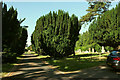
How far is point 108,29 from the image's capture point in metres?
21.3

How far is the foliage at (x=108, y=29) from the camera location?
20.6 meters

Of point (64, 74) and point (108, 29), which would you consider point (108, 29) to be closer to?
point (108, 29)

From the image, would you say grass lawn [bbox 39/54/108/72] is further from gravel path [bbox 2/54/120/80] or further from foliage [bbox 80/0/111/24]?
foliage [bbox 80/0/111/24]

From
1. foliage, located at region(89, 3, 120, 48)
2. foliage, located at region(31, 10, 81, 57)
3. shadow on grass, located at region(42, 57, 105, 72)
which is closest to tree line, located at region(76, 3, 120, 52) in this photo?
foliage, located at region(89, 3, 120, 48)

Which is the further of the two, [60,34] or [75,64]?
[60,34]

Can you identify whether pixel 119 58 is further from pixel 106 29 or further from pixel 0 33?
pixel 106 29

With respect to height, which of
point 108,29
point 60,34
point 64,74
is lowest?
point 64,74

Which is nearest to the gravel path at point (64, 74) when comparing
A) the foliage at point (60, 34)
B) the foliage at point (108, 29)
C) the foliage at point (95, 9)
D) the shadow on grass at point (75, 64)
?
the shadow on grass at point (75, 64)

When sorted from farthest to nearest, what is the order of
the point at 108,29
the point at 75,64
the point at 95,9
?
1. the point at 95,9
2. the point at 108,29
3. the point at 75,64

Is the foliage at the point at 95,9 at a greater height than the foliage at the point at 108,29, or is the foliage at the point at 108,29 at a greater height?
A: the foliage at the point at 95,9

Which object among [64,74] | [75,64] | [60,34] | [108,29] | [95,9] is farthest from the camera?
[95,9]

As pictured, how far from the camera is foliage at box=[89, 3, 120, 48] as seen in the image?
20.6 meters

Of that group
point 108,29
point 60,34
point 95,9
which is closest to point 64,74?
point 60,34

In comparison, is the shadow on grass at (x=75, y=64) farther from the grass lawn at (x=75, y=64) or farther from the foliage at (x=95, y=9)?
the foliage at (x=95, y=9)
